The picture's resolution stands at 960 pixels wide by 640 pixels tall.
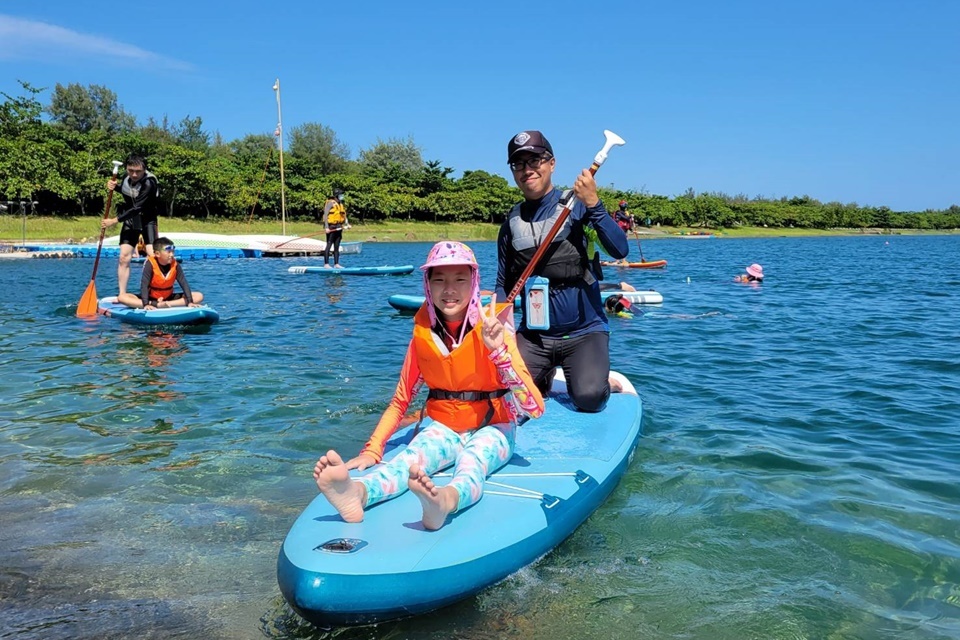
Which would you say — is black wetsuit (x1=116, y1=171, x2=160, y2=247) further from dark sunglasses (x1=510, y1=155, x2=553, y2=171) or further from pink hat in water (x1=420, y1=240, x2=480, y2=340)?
pink hat in water (x1=420, y1=240, x2=480, y2=340)

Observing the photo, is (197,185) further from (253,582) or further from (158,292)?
(253,582)

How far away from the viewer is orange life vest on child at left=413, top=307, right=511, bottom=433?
148 inches

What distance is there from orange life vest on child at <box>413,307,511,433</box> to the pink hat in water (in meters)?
0.05

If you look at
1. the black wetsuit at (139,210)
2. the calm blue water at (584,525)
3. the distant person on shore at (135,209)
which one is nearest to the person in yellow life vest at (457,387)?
the calm blue water at (584,525)

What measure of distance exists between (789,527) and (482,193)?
5643 centimetres

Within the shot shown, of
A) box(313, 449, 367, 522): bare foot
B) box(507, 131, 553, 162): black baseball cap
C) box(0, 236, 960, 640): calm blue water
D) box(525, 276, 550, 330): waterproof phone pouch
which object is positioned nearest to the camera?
box(313, 449, 367, 522): bare foot

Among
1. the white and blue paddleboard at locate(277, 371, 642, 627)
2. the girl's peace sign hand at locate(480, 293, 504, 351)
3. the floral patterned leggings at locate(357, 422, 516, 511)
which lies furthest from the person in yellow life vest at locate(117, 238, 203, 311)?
the girl's peace sign hand at locate(480, 293, 504, 351)

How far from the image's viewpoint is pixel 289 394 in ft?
22.3

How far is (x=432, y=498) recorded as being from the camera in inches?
113

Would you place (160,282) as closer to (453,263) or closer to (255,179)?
(453,263)

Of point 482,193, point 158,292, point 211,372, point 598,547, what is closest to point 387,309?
point 158,292

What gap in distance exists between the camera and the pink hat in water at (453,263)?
358cm

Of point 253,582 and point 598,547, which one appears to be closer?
point 253,582

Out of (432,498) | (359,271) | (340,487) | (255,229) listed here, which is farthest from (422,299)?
(255,229)
